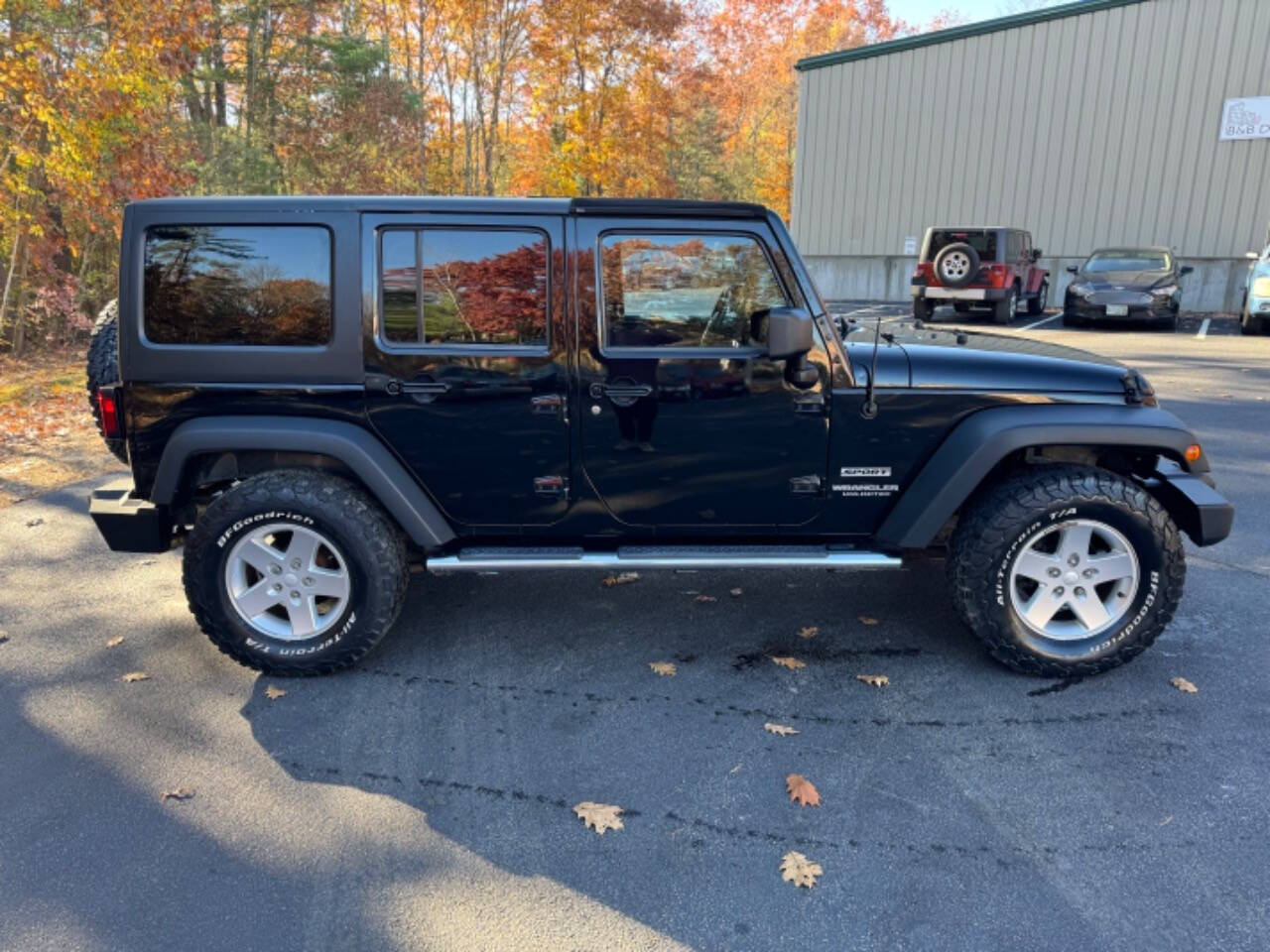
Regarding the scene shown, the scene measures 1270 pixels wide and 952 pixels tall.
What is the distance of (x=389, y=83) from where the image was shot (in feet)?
67.8

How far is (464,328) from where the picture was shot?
338cm

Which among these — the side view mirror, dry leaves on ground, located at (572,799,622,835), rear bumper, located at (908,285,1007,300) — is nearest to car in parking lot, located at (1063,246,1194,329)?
rear bumper, located at (908,285,1007,300)

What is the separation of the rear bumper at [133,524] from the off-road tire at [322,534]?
20 cm

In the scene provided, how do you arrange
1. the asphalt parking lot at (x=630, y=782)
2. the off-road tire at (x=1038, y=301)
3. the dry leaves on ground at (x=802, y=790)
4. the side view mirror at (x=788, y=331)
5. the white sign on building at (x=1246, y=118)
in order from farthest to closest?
the white sign on building at (x=1246, y=118), the off-road tire at (x=1038, y=301), the side view mirror at (x=788, y=331), the dry leaves on ground at (x=802, y=790), the asphalt parking lot at (x=630, y=782)

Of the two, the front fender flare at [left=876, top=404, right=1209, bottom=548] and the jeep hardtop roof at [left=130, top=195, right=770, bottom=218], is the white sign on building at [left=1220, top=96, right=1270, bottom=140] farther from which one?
the jeep hardtop roof at [left=130, top=195, right=770, bottom=218]

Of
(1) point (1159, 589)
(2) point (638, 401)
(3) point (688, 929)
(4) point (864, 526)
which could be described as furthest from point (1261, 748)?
(2) point (638, 401)

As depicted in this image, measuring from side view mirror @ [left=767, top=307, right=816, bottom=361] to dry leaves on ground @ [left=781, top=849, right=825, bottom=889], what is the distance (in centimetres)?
170

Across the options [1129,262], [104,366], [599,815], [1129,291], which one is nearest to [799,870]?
[599,815]

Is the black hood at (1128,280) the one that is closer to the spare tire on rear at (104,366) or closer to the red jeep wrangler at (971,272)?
the red jeep wrangler at (971,272)

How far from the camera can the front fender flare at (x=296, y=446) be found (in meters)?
3.34

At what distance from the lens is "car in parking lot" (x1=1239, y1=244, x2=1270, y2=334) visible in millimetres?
14625

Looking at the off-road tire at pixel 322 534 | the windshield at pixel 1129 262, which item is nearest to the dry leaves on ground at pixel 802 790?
the off-road tire at pixel 322 534

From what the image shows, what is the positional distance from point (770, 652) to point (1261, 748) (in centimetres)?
178

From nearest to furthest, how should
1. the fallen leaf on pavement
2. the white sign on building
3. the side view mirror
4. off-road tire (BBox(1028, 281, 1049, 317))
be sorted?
the side view mirror
the fallen leaf on pavement
off-road tire (BBox(1028, 281, 1049, 317))
the white sign on building
